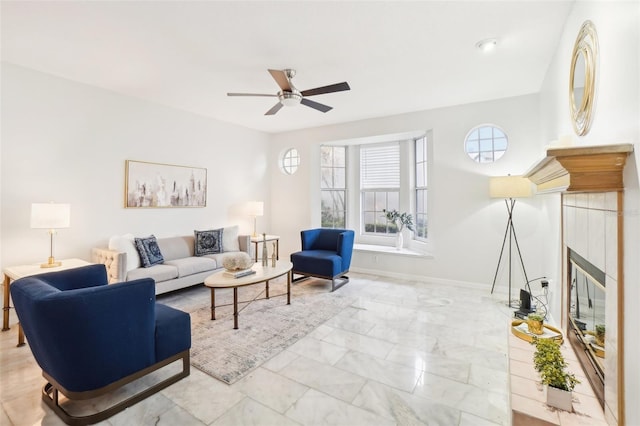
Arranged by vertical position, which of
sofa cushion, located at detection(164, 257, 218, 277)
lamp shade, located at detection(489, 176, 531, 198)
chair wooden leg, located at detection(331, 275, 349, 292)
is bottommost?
chair wooden leg, located at detection(331, 275, 349, 292)

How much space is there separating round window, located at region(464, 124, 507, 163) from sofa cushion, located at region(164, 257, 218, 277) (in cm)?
426

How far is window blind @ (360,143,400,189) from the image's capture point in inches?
231

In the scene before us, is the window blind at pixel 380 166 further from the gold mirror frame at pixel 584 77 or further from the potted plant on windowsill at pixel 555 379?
the potted plant on windowsill at pixel 555 379

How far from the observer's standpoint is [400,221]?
18.5 ft

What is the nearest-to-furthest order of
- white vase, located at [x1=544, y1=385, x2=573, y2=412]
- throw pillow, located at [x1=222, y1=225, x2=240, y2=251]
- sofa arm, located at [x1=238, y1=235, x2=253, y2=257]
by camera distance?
white vase, located at [x1=544, y1=385, x2=573, y2=412], throw pillow, located at [x1=222, y1=225, x2=240, y2=251], sofa arm, located at [x1=238, y1=235, x2=253, y2=257]

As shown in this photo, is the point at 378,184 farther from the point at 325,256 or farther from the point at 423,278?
the point at 325,256

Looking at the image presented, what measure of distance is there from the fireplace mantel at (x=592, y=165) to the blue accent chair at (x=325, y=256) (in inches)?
130

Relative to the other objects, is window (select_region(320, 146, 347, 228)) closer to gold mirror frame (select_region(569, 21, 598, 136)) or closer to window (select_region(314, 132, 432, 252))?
window (select_region(314, 132, 432, 252))

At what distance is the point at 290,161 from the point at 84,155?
364 cm

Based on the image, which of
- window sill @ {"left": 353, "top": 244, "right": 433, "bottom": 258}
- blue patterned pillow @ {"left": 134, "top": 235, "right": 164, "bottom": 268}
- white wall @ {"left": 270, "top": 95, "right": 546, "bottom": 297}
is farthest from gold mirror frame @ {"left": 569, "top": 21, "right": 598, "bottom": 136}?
blue patterned pillow @ {"left": 134, "top": 235, "right": 164, "bottom": 268}

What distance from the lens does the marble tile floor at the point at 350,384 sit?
1.88 meters

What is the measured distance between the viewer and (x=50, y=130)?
3559 mm

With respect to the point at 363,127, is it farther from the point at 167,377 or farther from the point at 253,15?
the point at 167,377

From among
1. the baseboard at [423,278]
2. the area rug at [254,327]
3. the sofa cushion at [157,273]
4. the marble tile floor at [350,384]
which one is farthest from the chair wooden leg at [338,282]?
the sofa cushion at [157,273]
